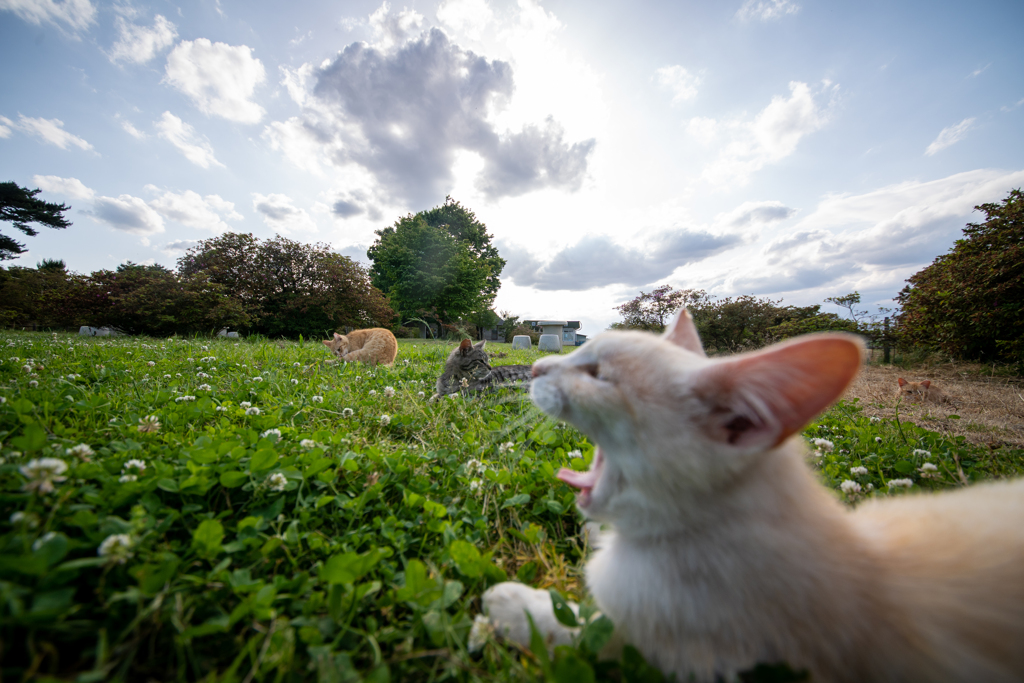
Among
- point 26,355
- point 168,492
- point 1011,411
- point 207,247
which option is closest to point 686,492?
point 168,492

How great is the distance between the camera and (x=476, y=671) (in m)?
1.05

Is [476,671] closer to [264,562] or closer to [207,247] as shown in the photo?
[264,562]

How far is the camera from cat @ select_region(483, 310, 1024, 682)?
0.82 metres

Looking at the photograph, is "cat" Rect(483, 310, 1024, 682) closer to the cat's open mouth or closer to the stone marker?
the cat's open mouth

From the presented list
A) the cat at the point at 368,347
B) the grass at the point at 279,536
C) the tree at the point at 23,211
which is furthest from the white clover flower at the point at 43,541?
the tree at the point at 23,211

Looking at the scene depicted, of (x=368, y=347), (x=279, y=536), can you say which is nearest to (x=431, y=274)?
(x=368, y=347)

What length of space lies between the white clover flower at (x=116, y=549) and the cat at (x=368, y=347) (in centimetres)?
583

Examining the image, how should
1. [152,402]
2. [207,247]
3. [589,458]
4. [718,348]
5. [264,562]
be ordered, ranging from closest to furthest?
[264,562] → [589,458] → [152,402] → [718,348] → [207,247]

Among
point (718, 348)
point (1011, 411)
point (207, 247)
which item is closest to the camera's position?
point (1011, 411)

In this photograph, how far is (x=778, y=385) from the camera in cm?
91

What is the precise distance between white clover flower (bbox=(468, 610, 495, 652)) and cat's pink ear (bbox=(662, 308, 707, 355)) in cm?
132

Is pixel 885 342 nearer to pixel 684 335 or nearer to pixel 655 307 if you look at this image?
pixel 655 307

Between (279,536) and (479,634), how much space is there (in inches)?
35.4

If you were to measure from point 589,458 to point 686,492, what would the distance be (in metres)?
1.47
